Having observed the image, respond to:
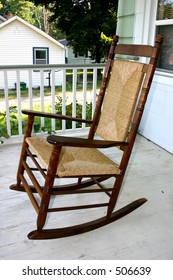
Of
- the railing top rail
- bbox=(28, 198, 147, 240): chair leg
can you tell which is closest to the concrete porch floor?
bbox=(28, 198, 147, 240): chair leg

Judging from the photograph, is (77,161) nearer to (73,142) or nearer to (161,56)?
(73,142)

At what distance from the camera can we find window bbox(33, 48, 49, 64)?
452 inches

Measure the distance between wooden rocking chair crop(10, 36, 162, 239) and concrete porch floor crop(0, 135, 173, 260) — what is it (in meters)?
0.06

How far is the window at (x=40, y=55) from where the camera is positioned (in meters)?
11.5

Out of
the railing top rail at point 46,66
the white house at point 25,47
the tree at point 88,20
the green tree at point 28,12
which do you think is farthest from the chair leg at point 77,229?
the green tree at point 28,12

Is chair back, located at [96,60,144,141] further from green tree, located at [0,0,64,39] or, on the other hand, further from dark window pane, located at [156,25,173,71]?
green tree, located at [0,0,64,39]

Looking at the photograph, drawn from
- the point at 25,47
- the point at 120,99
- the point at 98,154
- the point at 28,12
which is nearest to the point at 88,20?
the point at 25,47

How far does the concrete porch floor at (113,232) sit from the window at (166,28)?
1.35m

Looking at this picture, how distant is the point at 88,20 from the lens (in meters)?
10.6

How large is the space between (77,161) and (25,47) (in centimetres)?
1063

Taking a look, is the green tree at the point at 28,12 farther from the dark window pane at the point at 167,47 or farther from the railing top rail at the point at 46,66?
the dark window pane at the point at 167,47
